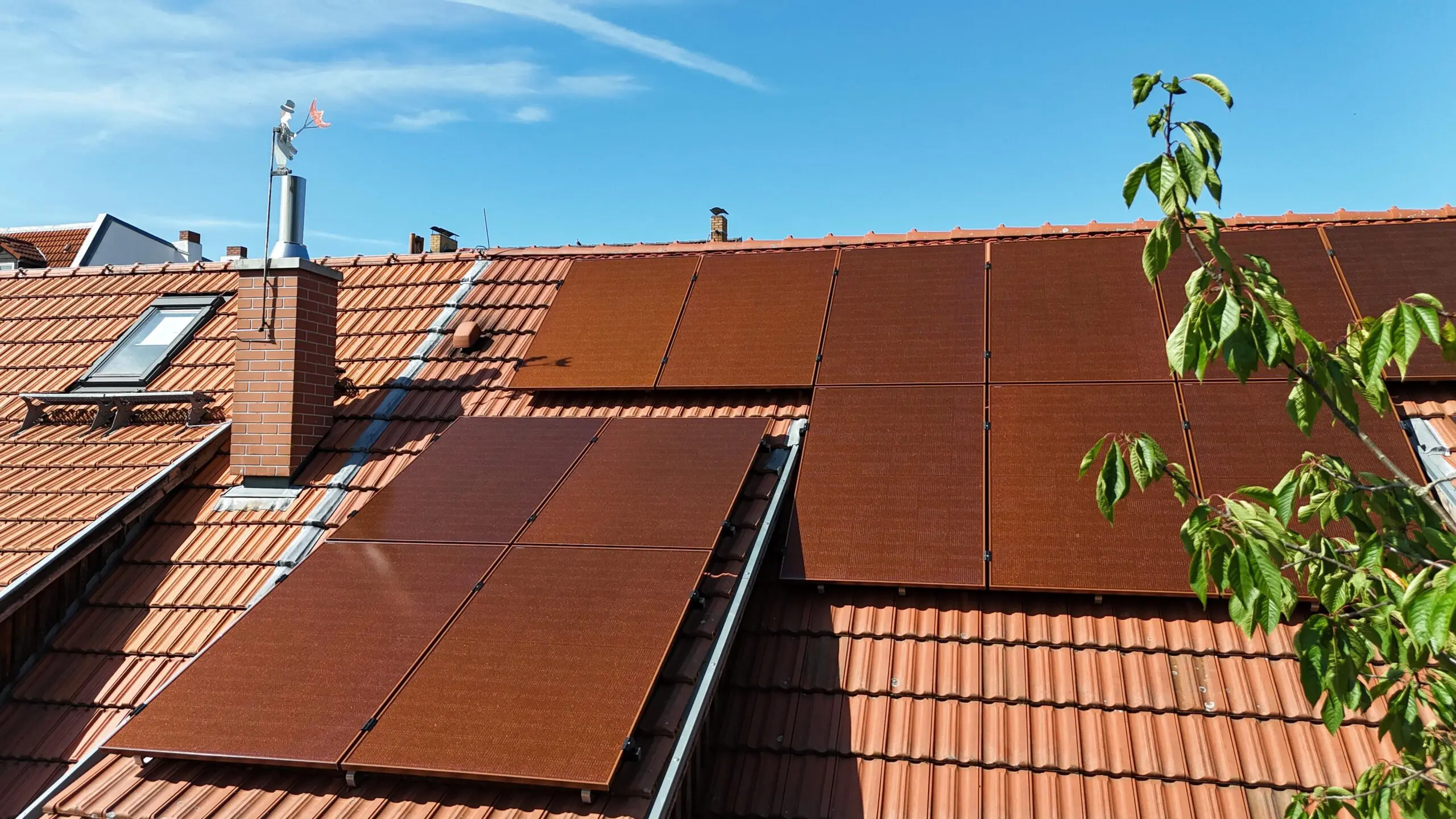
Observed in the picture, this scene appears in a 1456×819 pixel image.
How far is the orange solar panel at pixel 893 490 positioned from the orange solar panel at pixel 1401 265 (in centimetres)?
301

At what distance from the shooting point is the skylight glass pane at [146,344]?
385 inches

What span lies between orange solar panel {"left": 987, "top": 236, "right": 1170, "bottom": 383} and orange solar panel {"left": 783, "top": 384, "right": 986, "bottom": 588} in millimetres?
585

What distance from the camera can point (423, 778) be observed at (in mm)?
4770

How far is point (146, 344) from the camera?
1027 cm

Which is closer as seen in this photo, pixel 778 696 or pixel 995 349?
pixel 778 696

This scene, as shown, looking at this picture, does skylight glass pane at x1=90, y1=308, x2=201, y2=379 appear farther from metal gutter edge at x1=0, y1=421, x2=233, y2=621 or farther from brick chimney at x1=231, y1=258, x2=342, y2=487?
brick chimney at x1=231, y1=258, x2=342, y2=487

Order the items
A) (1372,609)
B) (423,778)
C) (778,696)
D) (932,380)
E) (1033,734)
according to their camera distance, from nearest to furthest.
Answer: (1372,609)
(423,778)
(1033,734)
(778,696)
(932,380)

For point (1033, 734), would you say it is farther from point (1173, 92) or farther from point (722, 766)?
point (1173, 92)

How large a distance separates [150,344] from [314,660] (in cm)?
644

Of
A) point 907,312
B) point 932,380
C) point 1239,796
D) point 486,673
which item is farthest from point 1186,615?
point 486,673

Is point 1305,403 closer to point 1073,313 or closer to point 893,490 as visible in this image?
point 893,490

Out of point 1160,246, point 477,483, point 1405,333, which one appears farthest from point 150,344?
point 1405,333

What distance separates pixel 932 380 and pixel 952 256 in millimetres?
1855

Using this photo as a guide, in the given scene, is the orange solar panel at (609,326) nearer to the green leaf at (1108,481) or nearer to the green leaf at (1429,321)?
the green leaf at (1108,481)
